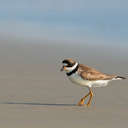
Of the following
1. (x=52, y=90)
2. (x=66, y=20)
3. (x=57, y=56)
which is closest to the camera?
(x=52, y=90)

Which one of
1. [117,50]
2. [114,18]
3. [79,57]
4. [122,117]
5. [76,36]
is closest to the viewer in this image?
[122,117]

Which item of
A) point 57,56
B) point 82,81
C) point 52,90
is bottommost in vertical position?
point 57,56

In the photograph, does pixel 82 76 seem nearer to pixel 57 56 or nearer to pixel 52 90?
pixel 52 90

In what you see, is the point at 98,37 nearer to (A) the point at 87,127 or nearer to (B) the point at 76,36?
(B) the point at 76,36

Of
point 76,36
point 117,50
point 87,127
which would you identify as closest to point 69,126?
point 87,127

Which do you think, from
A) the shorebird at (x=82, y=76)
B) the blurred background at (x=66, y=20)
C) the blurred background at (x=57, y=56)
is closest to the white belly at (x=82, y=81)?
the shorebird at (x=82, y=76)

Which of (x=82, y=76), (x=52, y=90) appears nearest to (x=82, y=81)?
(x=82, y=76)

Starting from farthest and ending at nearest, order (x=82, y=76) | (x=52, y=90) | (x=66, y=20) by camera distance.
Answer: (x=66, y=20) → (x=52, y=90) → (x=82, y=76)

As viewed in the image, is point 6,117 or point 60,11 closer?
point 6,117

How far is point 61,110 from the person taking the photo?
8.33m

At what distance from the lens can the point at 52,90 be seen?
9.92m

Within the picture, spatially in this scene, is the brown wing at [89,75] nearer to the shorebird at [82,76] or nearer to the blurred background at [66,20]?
the shorebird at [82,76]

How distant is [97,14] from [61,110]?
40.2 feet

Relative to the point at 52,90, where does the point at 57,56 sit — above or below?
below
